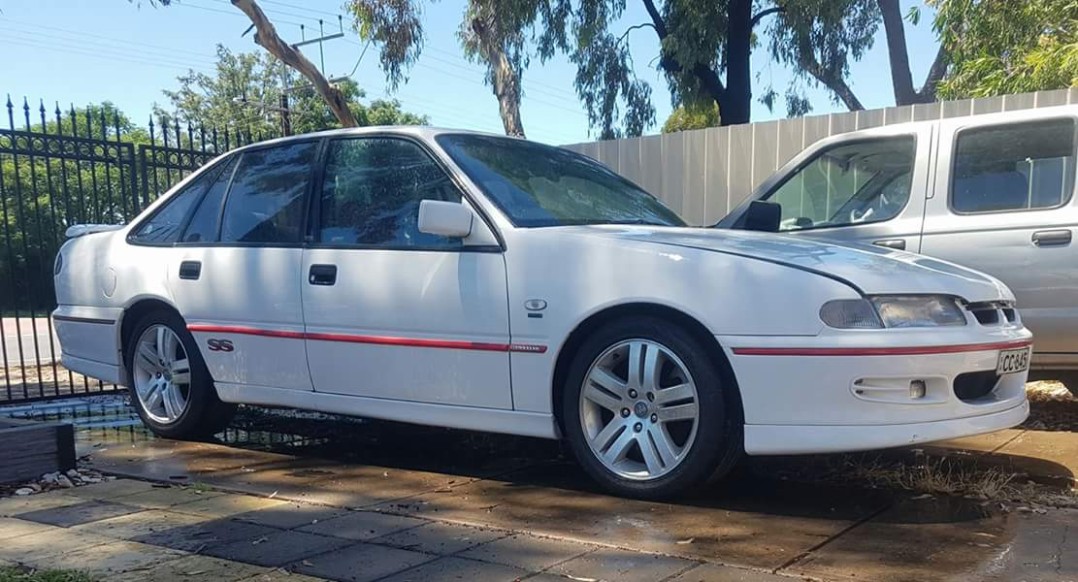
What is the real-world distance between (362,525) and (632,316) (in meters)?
1.38

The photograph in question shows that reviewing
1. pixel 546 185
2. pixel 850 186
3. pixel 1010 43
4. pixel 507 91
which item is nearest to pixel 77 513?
pixel 546 185

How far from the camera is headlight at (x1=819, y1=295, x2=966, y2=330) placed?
3434 millimetres

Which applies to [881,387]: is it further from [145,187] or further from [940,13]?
[940,13]

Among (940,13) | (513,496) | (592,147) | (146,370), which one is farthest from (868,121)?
(940,13)

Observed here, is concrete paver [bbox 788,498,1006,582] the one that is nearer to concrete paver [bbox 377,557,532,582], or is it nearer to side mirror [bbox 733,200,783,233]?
concrete paver [bbox 377,557,532,582]

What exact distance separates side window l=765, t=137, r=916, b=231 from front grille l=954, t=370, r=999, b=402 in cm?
174

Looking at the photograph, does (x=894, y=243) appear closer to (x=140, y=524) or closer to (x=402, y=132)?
(x=402, y=132)

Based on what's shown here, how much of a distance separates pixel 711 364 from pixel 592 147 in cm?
588

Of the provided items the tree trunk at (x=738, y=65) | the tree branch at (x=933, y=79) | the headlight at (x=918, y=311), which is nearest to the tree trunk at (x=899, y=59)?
the tree branch at (x=933, y=79)

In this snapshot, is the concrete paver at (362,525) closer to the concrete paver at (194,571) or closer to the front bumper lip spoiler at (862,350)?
the concrete paver at (194,571)

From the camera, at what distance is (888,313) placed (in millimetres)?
3475

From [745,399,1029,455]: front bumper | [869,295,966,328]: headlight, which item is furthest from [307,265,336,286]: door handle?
[869,295,966,328]: headlight

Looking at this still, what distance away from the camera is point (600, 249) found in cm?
388

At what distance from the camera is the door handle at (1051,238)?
472 cm
